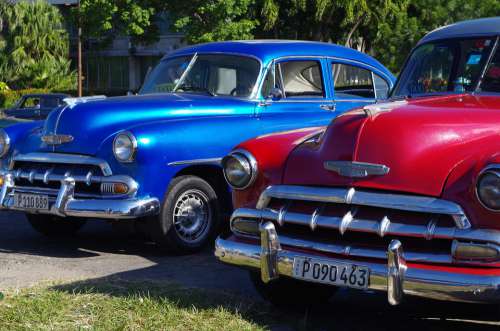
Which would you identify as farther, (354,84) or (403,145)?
(354,84)

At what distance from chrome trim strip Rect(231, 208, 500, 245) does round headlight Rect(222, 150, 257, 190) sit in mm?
235

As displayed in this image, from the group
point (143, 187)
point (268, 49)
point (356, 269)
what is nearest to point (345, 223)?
point (356, 269)

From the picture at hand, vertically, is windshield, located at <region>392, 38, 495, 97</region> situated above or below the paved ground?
above

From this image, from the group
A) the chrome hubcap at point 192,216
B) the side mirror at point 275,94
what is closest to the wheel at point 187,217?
the chrome hubcap at point 192,216

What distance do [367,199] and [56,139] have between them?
3.72 meters

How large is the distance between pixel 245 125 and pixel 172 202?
0.98 metres

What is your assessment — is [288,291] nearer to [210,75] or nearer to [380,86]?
[210,75]

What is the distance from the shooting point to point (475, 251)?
13.9ft

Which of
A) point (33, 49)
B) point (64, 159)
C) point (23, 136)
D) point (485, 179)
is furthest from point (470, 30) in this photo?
point (33, 49)

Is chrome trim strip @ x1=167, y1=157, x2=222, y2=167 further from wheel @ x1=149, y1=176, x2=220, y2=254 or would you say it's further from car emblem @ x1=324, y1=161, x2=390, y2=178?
car emblem @ x1=324, y1=161, x2=390, y2=178

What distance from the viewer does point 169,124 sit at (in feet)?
24.0

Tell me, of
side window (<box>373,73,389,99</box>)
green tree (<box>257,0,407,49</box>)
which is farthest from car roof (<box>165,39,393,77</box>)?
green tree (<box>257,0,407,49</box>)

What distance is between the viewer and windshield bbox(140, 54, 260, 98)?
8.18 m

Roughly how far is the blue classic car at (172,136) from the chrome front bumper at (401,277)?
2.32 metres
